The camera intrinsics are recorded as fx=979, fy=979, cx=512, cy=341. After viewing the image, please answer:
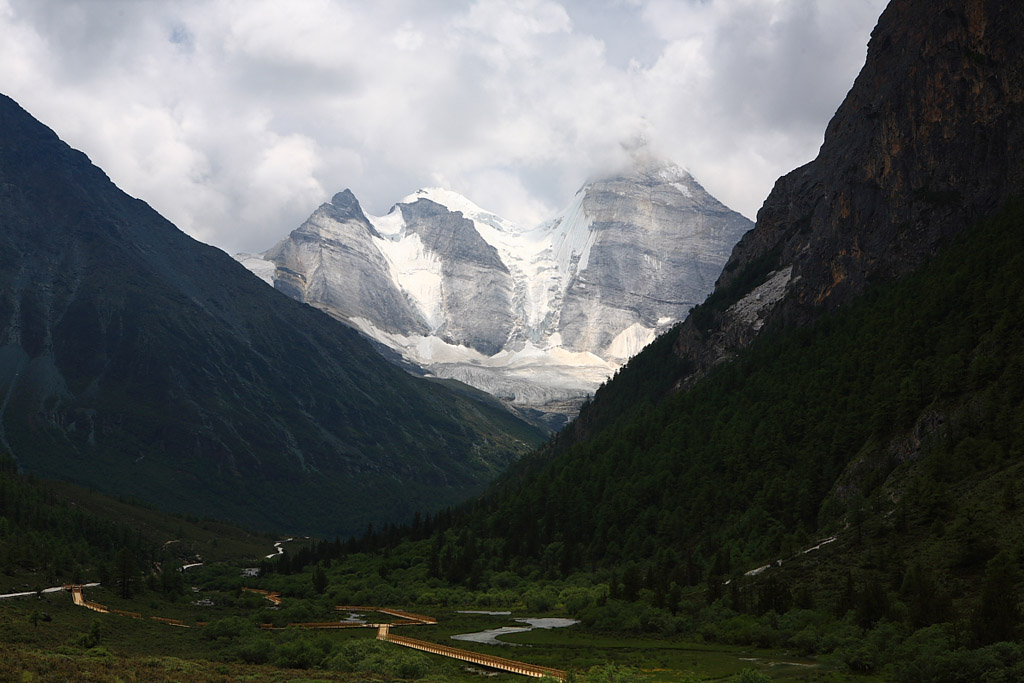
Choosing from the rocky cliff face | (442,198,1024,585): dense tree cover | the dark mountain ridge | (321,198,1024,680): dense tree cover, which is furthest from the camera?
the rocky cliff face

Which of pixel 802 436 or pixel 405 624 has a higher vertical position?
pixel 802 436

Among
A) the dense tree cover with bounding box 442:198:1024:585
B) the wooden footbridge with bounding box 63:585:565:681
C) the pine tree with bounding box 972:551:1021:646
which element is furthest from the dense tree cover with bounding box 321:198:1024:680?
the wooden footbridge with bounding box 63:585:565:681

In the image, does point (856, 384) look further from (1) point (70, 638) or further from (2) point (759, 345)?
(1) point (70, 638)

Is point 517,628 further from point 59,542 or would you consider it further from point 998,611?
point 59,542

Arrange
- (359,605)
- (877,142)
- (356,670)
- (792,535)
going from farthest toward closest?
(877,142) → (359,605) → (792,535) → (356,670)

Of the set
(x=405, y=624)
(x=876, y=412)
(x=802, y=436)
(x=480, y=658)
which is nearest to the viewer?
(x=480, y=658)

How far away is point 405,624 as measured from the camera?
12338 cm

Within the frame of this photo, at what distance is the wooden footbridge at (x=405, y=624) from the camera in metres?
→ 79.9

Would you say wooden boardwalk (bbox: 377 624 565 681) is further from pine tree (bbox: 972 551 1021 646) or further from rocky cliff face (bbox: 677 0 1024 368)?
rocky cliff face (bbox: 677 0 1024 368)

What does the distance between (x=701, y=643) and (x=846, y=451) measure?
50726 mm

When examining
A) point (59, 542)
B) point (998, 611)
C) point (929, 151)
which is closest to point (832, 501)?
point (998, 611)

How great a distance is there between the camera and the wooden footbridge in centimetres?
7990

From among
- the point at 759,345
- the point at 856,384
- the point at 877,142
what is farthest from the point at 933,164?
the point at 856,384

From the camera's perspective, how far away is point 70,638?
88.1m
